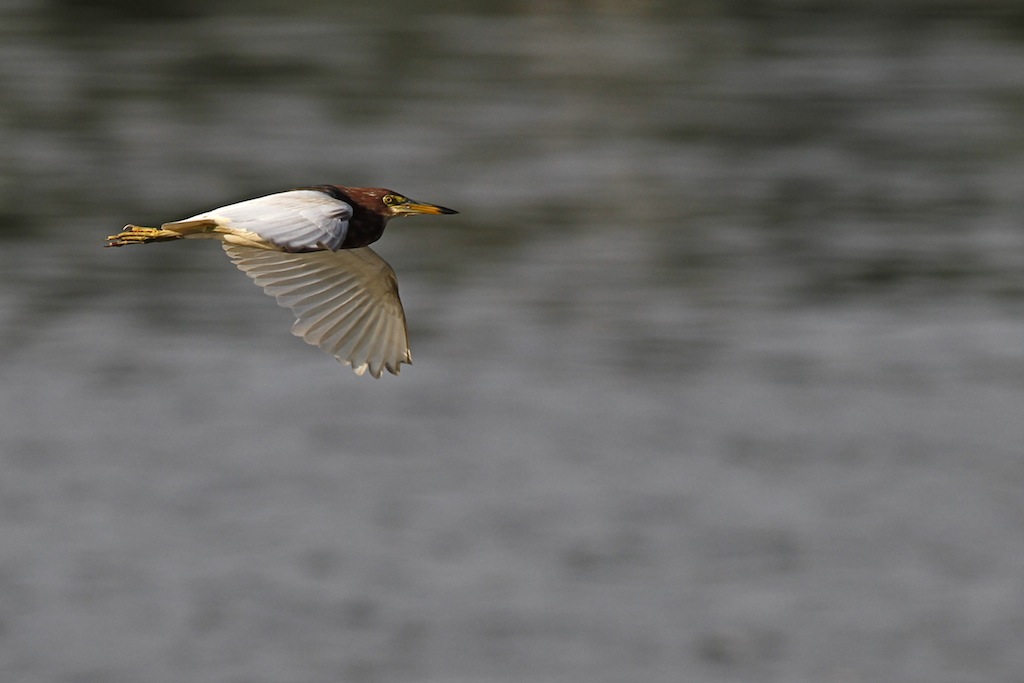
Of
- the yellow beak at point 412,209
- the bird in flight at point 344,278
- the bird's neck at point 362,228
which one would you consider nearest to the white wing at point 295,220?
the bird in flight at point 344,278

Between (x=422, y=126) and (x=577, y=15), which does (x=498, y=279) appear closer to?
(x=422, y=126)

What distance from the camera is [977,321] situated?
30.2 feet

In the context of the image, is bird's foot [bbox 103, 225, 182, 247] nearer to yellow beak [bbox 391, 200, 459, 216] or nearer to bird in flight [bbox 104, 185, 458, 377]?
bird in flight [bbox 104, 185, 458, 377]

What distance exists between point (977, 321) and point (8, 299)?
4.76 m

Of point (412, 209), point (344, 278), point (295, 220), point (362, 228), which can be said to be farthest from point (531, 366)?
point (295, 220)

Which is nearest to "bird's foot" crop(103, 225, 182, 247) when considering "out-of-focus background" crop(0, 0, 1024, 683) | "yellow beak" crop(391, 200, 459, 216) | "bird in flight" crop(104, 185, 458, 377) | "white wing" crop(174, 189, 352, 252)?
"bird in flight" crop(104, 185, 458, 377)

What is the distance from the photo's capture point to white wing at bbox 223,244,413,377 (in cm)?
414

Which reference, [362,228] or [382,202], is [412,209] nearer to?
[382,202]

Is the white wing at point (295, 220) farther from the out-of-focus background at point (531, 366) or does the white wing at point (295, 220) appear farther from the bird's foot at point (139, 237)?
the out-of-focus background at point (531, 366)

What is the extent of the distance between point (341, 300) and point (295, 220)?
0.99 meters

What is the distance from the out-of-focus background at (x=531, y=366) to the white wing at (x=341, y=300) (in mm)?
3186

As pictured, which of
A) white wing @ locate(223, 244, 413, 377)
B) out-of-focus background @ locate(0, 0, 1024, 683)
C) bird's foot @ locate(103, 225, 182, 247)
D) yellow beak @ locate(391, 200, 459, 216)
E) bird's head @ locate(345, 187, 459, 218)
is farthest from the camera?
out-of-focus background @ locate(0, 0, 1024, 683)

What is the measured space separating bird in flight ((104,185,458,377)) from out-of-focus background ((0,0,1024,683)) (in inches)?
126

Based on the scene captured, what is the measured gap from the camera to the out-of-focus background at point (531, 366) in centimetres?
755
